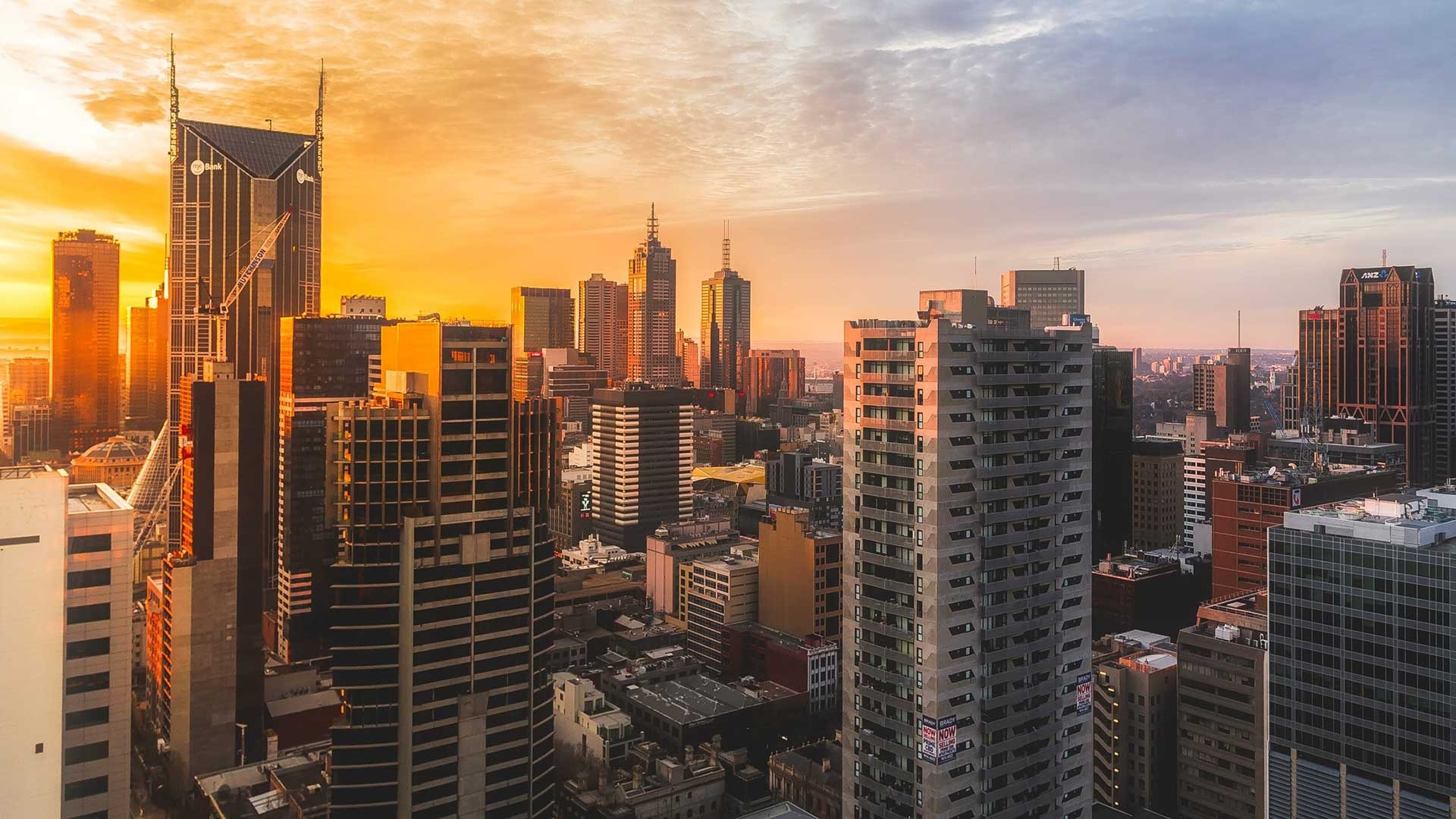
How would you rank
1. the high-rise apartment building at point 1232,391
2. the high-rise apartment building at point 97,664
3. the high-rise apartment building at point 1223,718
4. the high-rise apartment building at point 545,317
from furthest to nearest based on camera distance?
1. the high-rise apartment building at point 545,317
2. the high-rise apartment building at point 1232,391
3. the high-rise apartment building at point 1223,718
4. the high-rise apartment building at point 97,664

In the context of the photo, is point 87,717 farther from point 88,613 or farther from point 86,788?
point 88,613

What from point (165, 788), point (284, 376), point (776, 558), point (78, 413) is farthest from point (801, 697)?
point (284, 376)

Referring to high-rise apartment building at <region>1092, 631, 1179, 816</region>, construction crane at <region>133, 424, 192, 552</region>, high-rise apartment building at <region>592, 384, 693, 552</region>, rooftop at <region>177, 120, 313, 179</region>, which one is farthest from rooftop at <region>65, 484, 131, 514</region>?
rooftop at <region>177, 120, 313, 179</region>

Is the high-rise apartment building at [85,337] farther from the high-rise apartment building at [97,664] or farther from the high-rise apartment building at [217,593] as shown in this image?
the high-rise apartment building at [97,664]

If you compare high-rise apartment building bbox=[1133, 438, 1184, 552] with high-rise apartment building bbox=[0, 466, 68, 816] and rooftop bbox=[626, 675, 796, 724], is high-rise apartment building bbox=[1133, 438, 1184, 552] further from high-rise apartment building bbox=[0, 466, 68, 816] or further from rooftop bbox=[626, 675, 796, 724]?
high-rise apartment building bbox=[0, 466, 68, 816]

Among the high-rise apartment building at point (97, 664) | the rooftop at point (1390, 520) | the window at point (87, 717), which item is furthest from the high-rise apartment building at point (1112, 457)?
the window at point (87, 717)

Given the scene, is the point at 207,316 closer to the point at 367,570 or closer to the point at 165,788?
the point at 165,788
